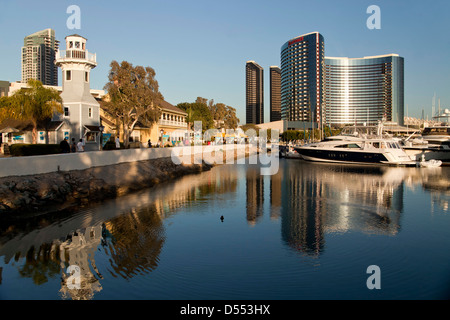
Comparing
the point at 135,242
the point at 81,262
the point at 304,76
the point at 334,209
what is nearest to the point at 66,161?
the point at 135,242

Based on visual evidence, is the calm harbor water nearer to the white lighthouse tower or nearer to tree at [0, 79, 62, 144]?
tree at [0, 79, 62, 144]

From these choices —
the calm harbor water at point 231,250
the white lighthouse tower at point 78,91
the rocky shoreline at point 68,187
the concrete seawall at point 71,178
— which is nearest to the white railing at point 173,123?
the white lighthouse tower at point 78,91

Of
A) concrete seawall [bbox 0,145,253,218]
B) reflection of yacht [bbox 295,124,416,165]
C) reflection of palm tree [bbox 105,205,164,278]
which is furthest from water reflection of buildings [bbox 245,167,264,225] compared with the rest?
reflection of yacht [bbox 295,124,416,165]

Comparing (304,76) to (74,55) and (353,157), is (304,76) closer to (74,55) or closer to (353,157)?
(353,157)

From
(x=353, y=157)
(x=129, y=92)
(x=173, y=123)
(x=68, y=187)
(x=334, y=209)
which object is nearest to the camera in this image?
(x=334, y=209)

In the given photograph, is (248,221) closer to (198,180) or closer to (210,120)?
(198,180)

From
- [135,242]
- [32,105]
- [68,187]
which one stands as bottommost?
[135,242]

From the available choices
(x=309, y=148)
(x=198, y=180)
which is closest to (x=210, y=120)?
(x=309, y=148)

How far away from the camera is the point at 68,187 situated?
20453mm

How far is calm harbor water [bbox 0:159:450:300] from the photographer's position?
9.28 m

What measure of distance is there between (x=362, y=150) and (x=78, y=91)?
37.4m

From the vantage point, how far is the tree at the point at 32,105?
104 feet

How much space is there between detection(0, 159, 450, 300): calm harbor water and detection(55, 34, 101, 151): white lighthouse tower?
18976 mm

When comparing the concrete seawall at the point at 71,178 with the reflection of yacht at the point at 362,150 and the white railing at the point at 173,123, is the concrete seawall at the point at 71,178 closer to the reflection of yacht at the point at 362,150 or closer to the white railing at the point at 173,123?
the white railing at the point at 173,123
